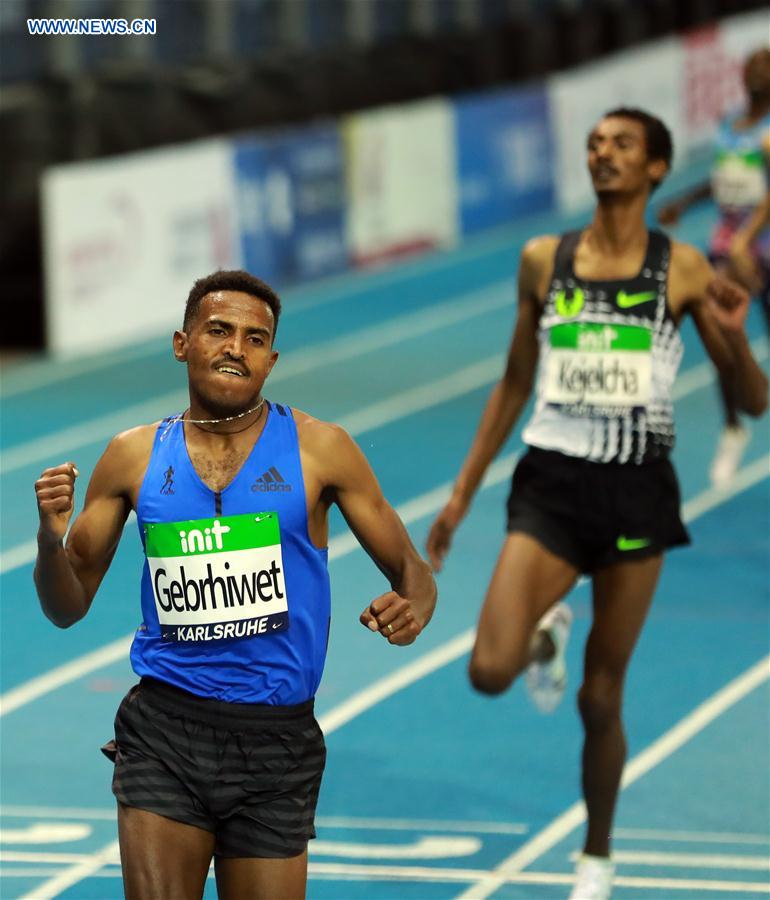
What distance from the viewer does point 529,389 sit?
23.2 feet

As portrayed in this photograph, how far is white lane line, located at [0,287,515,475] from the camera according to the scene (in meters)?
14.1

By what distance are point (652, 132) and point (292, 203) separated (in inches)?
553

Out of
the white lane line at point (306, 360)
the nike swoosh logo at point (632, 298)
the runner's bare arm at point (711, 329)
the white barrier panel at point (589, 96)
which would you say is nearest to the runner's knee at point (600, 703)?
Result: the runner's bare arm at point (711, 329)

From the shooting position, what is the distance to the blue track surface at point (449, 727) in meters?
7.02

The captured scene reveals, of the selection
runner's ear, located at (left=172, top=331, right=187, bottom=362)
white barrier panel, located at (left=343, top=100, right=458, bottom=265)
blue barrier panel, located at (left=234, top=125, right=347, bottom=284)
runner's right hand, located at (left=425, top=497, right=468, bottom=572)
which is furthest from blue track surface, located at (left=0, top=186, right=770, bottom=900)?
white barrier panel, located at (left=343, top=100, right=458, bottom=265)

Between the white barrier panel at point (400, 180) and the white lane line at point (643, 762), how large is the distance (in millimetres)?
13280

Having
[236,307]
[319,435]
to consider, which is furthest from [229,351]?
[319,435]

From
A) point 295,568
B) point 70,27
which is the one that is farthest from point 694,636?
point 70,27

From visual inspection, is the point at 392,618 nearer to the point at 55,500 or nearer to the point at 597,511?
the point at 55,500

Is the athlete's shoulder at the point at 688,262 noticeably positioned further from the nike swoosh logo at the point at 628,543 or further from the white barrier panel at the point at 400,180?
the white barrier panel at the point at 400,180

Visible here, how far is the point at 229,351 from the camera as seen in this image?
466 centimetres

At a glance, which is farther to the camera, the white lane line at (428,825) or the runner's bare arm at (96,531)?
the white lane line at (428,825)

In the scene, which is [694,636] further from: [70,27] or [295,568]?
[70,27]

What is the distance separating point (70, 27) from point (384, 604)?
58.7 feet
